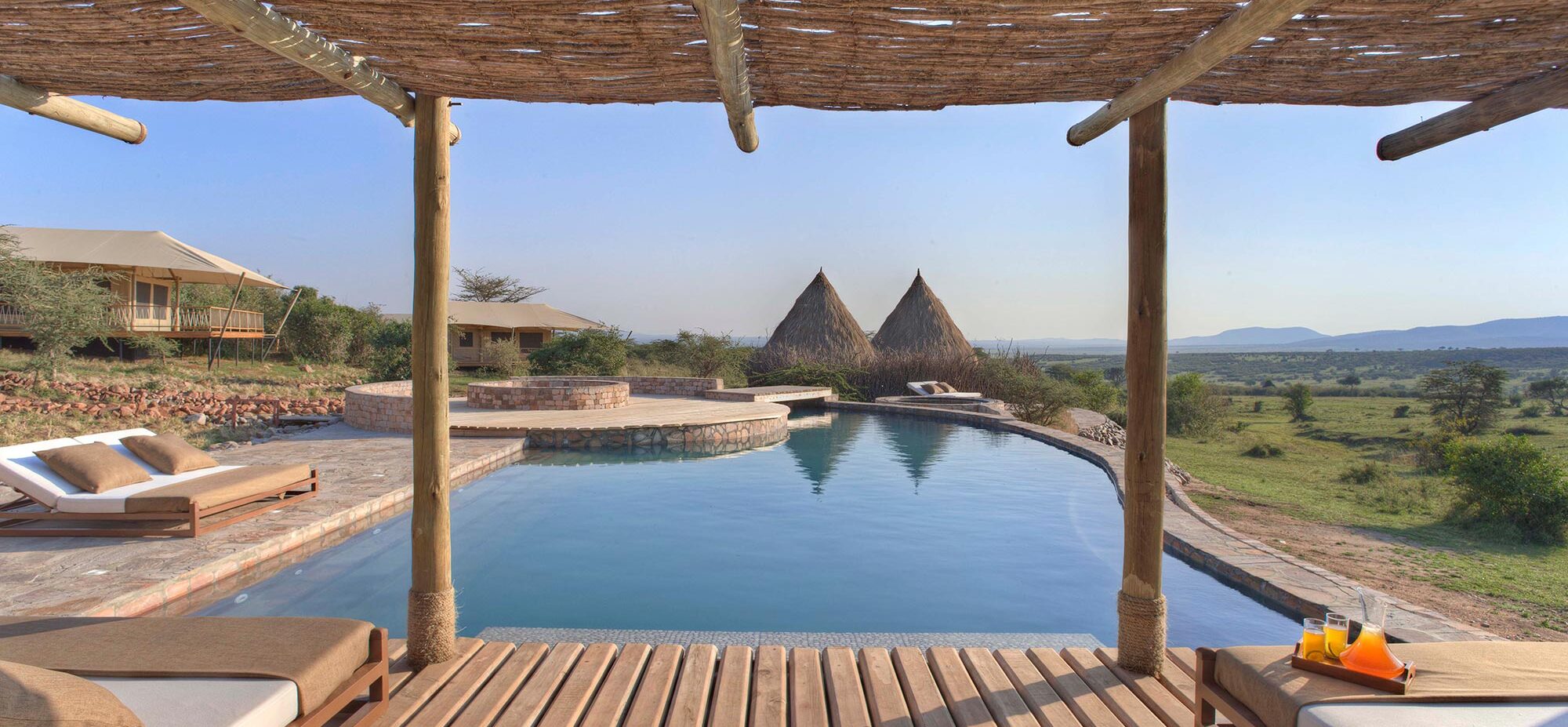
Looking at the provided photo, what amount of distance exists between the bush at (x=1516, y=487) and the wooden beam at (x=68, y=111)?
9530 mm

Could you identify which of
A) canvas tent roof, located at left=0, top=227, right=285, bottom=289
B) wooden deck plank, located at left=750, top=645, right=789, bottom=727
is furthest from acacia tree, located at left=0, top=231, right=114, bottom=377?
wooden deck plank, located at left=750, top=645, right=789, bottom=727

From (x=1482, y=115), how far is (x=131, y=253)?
1970 centimetres

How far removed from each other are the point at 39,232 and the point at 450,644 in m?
20.0

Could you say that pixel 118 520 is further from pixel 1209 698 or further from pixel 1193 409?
pixel 1193 409

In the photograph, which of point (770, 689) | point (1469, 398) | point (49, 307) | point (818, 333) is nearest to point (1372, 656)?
point (770, 689)

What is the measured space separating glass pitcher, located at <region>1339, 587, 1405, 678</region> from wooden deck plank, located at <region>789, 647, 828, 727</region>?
4.71 ft

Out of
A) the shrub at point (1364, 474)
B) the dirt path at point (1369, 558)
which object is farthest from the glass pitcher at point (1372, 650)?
the shrub at point (1364, 474)

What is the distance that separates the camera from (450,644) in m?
2.87

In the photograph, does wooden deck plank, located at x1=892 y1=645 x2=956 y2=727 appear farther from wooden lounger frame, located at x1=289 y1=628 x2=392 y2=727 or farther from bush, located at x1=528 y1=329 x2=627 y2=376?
bush, located at x1=528 y1=329 x2=627 y2=376

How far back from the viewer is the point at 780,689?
2689 mm

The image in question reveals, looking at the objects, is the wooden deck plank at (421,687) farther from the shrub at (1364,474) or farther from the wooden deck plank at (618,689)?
the shrub at (1364,474)

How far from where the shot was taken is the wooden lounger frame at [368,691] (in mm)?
2186

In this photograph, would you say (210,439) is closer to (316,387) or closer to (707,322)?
(316,387)

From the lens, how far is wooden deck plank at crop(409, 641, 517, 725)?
2412 mm
